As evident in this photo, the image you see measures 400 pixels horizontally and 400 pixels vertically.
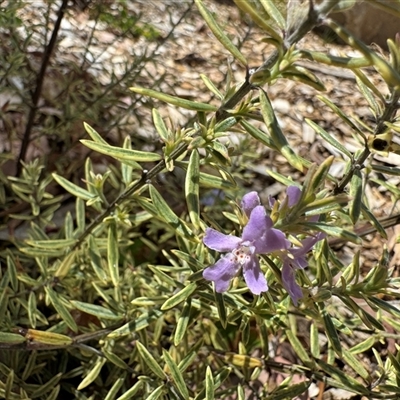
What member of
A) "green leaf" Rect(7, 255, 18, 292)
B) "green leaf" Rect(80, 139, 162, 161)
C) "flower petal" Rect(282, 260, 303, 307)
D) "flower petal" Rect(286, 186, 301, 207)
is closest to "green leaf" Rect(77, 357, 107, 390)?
"green leaf" Rect(7, 255, 18, 292)

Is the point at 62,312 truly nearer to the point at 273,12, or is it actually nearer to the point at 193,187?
the point at 193,187

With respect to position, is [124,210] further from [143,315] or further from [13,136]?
[13,136]

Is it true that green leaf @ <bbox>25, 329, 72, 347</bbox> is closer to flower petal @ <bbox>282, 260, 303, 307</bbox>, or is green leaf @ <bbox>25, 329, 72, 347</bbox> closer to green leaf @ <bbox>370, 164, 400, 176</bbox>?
flower petal @ <bbox>282, 260, 303, 307</bbox>

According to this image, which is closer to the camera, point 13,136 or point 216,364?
point 216,364

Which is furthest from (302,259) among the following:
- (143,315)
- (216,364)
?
→ (216,364)

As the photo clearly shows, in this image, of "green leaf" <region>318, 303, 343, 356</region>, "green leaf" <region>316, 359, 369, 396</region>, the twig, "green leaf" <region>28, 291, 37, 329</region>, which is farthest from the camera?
the twig

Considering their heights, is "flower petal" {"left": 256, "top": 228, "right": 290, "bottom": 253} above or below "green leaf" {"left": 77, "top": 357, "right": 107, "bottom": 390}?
above
